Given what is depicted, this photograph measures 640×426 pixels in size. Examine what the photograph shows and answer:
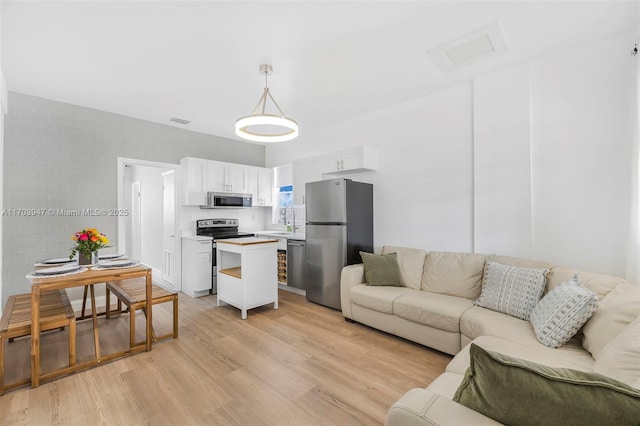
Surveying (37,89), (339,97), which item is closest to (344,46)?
(339,97)

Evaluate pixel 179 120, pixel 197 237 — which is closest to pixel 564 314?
pixel 197 237

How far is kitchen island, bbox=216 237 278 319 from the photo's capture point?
3.38 meters

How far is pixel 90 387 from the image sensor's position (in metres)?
2.07

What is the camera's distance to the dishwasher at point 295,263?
4.31 metres

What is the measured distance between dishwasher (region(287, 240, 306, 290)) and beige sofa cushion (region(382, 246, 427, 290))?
1.54 metres

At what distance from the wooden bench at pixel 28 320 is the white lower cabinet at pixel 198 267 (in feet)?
5.74

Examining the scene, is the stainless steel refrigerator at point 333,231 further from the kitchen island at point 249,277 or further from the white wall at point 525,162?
the kitchen island at point 249,277

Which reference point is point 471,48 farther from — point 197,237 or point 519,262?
point 197,237

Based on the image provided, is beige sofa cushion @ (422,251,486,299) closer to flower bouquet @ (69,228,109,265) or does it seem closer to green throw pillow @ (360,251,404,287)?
green throw pillow @ (360,251,404,287)

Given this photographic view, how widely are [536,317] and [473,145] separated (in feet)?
6.22

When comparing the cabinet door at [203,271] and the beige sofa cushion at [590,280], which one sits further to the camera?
the cabinet door at [203,271]

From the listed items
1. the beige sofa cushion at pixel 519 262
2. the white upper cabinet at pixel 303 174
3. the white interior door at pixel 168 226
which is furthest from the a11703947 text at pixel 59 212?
the beige sofa cushion at pixel 519 262

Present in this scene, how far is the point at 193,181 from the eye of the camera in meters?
4.59

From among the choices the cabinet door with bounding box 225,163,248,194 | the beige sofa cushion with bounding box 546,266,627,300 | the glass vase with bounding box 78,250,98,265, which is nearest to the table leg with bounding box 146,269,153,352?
the glass vase with bounding box 78,250,98,265
